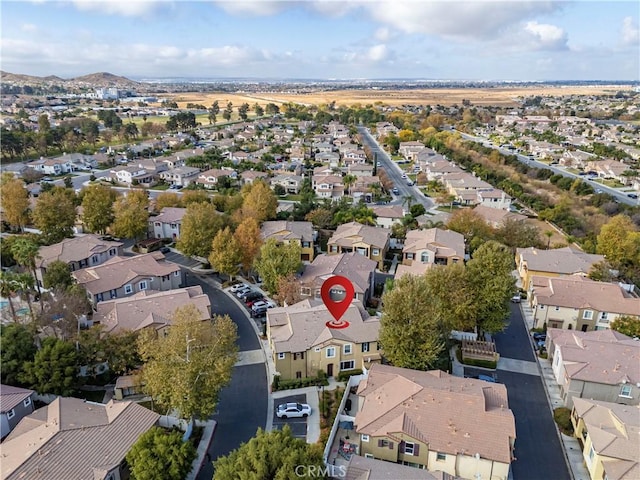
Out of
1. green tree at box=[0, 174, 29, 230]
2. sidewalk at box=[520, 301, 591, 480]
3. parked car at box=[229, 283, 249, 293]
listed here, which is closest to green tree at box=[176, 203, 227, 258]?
parked car at box=[229, 283, 249, 293]

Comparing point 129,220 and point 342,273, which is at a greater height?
point 129,220

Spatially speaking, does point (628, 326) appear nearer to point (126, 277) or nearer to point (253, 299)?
point (253, 299)

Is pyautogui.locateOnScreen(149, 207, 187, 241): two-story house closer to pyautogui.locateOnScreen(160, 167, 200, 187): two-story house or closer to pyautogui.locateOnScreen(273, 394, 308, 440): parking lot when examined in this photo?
pyautogui.locateOnScreen(160, 167, 200, 187): two-story house

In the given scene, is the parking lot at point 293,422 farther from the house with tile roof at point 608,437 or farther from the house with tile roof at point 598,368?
the house with tile roof at point 598,368

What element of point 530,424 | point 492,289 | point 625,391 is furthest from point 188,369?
point 625,391

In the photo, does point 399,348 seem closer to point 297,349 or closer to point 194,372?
point 297,349

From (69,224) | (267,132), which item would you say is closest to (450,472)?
(69,224)
